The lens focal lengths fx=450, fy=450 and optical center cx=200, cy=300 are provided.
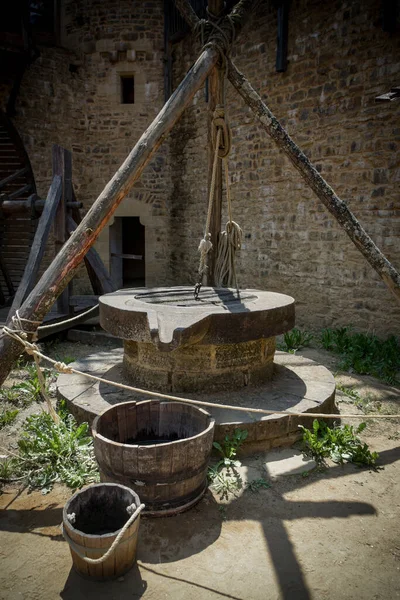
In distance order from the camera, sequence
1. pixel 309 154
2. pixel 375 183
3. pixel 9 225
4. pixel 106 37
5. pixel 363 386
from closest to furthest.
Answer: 1. pixel 363 386
2. pixel 375 183
3. pixel 309 154
4. pixel 9 225
5. pixel 106 37

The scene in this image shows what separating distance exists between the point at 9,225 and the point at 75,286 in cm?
212

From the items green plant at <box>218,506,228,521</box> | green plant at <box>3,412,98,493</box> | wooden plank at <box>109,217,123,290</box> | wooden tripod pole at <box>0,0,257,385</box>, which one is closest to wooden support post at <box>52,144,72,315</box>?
wooden tripod pole at <box>0,0,257,385</box>

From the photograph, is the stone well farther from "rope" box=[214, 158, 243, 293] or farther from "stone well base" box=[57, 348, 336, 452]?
"rope" box=[214, 158, 243, 293]

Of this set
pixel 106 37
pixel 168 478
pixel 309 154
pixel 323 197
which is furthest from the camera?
pixel 106 37

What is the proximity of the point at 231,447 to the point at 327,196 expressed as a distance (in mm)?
2519

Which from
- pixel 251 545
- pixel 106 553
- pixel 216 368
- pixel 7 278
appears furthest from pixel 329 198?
pixel 7 278

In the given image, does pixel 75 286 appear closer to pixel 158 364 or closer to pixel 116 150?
pixel 116 150

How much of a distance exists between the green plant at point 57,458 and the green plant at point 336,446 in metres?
1.66

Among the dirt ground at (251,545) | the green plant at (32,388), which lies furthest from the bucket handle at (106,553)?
the green plant at (32,388)

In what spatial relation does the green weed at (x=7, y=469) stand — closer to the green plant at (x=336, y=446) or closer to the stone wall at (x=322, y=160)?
the green plant at (x=336, y=446)

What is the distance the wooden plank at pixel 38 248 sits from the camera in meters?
5.81

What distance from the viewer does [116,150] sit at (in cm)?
1055

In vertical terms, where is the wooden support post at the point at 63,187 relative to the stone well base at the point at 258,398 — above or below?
above


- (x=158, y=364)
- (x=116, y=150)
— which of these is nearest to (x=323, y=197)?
(x=158, y=364)
